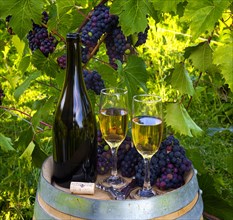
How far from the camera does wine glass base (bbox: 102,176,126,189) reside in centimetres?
168

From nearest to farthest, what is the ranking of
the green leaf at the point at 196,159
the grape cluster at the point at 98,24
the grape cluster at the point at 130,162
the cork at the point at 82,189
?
the cork at the point at 82,189, the grape cluster at the point at 130,162, the grape cluster at the point at 98,24, the green leaf at the point at 196,159

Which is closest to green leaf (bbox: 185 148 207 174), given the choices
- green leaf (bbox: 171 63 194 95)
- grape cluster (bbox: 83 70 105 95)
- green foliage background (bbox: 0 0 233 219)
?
green foliage background (bbox: 0 0 233 219)

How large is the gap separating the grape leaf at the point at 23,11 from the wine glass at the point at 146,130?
1.50 ft

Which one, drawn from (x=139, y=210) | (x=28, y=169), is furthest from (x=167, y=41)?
(x=139, y=210)

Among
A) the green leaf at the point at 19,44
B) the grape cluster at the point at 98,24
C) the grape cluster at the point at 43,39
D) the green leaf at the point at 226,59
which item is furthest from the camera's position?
the green leaf at the point at 19,44

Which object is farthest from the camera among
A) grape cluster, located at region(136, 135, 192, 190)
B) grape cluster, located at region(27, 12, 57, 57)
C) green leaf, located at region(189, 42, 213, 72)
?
grape cluster, located at region(27, 12, 57, 57)

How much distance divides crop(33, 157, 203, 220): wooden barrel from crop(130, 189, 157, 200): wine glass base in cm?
9

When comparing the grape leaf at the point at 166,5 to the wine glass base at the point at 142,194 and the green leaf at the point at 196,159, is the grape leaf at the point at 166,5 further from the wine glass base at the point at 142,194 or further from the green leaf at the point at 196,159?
the green leaf at the point at 196,159

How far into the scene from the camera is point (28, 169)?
10.9 feet

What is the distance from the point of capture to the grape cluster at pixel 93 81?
1.97 metres

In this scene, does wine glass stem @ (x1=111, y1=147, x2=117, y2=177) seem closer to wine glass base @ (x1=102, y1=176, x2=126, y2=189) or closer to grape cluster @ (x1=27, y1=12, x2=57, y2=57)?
wine glass base @ (x1=102, y1=176, x2=126, y2=189)

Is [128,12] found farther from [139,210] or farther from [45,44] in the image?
[139,210]

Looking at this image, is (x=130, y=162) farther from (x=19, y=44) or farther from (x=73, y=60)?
(x=19, y=44)

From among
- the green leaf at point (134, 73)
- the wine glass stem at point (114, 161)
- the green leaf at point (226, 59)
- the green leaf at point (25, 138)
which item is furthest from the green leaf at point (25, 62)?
the green leaf at point (226, 59)
